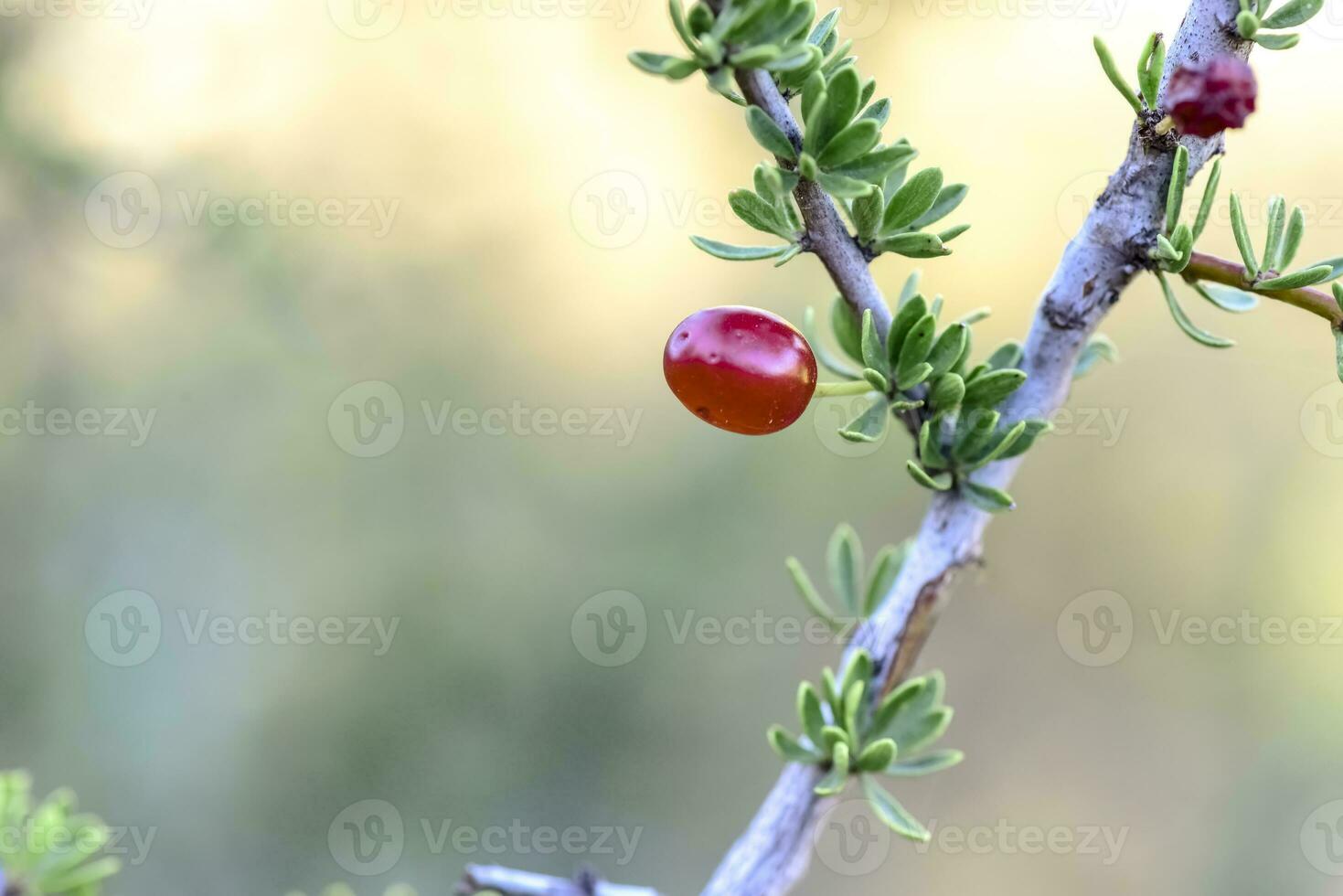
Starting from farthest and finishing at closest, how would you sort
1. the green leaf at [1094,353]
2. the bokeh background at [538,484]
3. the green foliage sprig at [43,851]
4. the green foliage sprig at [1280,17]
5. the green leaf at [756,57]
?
the bokeh background at [538,484] → the green leaf at [1094,353] → the green foliage sprig at [43,851] → the green foliage sprig at [1280,17] → the green leaf at [756,57]

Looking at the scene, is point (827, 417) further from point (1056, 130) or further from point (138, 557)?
point (138, 557)

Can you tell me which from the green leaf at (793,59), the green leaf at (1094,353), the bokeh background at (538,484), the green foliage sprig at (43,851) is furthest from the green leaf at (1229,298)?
the bokeh background at (538,484)

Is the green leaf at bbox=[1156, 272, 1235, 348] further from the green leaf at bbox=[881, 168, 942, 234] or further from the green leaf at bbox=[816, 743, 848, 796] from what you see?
the green leaf at bbox=[816, 743, 848, 796]

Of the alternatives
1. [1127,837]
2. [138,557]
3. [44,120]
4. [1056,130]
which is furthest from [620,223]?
[1127,837]

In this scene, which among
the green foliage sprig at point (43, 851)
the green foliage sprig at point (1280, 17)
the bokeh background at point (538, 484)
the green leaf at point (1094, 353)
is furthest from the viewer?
the bokeh background at point (538, 484)

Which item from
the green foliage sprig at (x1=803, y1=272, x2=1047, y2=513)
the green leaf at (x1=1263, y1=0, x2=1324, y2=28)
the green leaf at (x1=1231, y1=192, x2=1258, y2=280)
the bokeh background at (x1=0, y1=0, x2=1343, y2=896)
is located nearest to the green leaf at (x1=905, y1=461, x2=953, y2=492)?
the green foliage sprig at (x1=803, y1=272, x2=1047, y2=513)

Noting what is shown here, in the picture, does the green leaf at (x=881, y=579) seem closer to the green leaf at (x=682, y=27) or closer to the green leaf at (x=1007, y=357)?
the green leaf at (x=1007, y=357)
